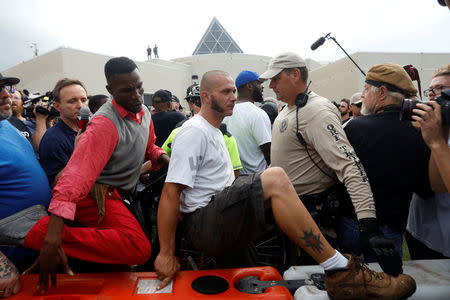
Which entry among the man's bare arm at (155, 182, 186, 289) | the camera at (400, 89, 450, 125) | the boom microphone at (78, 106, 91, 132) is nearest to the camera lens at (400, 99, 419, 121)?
the camera at (400, 89, 450, 125)

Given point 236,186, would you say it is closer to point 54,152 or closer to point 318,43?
point 54,152

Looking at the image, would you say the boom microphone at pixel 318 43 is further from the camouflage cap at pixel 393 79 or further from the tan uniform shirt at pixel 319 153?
the camouflage cap at pixel 393 79

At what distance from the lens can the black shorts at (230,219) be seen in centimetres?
171

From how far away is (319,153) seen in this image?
2074 millimetres

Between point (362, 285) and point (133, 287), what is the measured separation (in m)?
1.31

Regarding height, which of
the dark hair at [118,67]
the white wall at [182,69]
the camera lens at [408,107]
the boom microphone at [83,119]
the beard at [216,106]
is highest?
the dark hair at [118,67]

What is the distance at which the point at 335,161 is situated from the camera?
197 centimetres

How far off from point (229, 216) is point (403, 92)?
159 centimetres

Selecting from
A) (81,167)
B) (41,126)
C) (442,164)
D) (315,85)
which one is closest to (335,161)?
(442,164)

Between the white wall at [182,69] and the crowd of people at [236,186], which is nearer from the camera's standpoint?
the crowd of people at [236,186]

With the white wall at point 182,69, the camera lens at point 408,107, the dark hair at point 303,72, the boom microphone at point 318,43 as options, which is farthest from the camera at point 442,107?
the white wall at point 182,69

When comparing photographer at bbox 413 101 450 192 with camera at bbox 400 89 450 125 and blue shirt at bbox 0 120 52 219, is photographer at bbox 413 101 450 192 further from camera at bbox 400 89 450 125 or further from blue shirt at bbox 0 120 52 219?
blue shirt at bbox 0 120 52 219

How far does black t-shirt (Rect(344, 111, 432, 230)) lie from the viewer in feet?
6.42

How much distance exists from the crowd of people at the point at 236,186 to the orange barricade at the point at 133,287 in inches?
3.3
